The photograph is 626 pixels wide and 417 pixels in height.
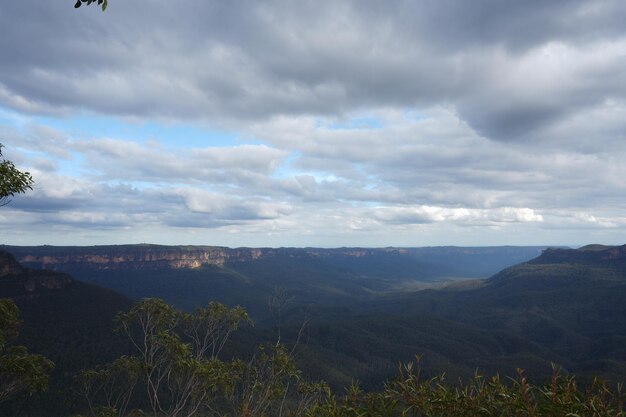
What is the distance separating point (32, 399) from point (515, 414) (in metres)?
111

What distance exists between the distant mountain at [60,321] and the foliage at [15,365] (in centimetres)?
8178

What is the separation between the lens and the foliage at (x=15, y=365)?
2114 centimetres

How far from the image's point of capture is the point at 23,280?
158m

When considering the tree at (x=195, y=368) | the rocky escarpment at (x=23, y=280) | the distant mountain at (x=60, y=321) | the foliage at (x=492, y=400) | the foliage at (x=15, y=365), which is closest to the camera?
the foliage at (x=492, y=400)

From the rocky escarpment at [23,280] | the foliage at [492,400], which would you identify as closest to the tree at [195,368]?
the foliage at [492,400]

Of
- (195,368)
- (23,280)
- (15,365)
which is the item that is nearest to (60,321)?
(23,280)

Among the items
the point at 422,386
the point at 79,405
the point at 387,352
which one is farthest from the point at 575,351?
the point at 422,386

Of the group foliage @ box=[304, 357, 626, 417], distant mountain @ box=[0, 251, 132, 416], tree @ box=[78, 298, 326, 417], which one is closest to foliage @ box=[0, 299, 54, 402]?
tree @ box=[78, 298, 326, 417]

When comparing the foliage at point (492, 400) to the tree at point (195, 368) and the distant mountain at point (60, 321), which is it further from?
the distant mountain at point (60, 321)

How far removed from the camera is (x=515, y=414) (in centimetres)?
961

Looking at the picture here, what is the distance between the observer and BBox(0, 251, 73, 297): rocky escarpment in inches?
6019

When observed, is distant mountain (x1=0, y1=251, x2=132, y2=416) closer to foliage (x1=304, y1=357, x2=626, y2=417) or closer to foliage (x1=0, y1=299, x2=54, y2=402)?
foliage (x1=0, y1=299, x2=54, y2=402)

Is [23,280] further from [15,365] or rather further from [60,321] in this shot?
[15,365]

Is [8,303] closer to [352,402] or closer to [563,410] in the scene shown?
[352,402]
